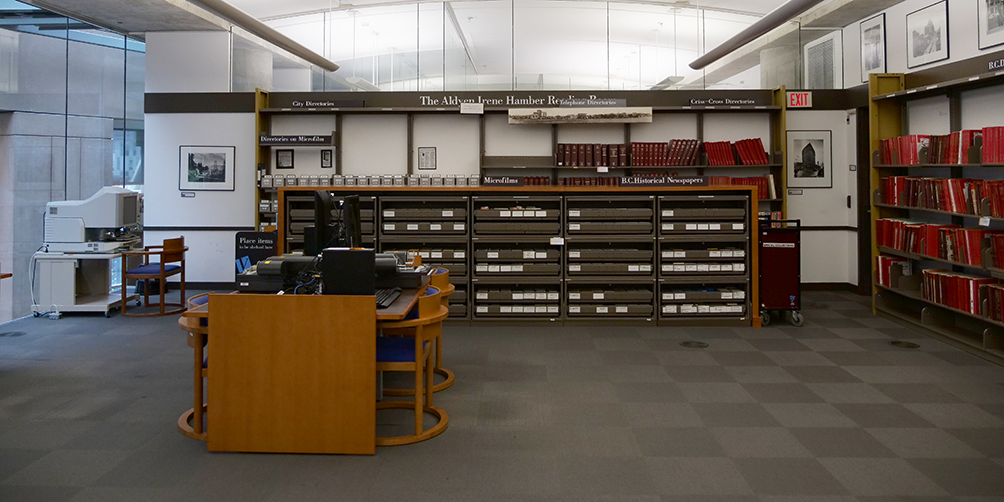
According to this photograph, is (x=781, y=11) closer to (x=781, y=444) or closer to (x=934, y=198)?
(x=934, y=198)

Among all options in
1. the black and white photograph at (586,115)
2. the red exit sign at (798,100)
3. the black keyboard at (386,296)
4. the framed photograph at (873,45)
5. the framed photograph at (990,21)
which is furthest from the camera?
the red exit sign at (798,100)

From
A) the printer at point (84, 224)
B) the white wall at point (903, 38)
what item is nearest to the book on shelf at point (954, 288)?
the white wall at point (903, 38)

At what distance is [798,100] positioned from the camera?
8617 mm

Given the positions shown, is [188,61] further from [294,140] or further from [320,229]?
[320,229]

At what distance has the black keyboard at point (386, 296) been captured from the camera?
3.48m

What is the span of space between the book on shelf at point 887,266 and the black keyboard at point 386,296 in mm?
5390

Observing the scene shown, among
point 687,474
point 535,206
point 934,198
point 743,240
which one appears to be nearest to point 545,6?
point 535,206

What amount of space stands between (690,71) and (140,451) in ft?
26.0

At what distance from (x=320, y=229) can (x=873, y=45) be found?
24.2 ft

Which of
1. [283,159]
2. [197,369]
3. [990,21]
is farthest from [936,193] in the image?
[283,159]

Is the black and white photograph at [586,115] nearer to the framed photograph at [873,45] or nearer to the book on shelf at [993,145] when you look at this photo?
the framed photograph at [873,45]

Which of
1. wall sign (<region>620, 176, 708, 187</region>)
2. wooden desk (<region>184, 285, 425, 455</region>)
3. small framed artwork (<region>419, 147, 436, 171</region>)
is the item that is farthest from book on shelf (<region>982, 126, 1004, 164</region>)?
small framed artwork (<region>419, 147, 436, 171</region>)

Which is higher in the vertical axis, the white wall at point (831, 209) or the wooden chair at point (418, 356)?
the white wall at point (831, 209)

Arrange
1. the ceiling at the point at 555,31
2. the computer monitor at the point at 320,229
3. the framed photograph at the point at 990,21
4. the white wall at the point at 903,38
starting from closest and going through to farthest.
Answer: the computer monitor at the point at 320,229, the framed photograph at the point at 990,21, the white wall at the point at 903,38, the ceiling at the point at 555,31
